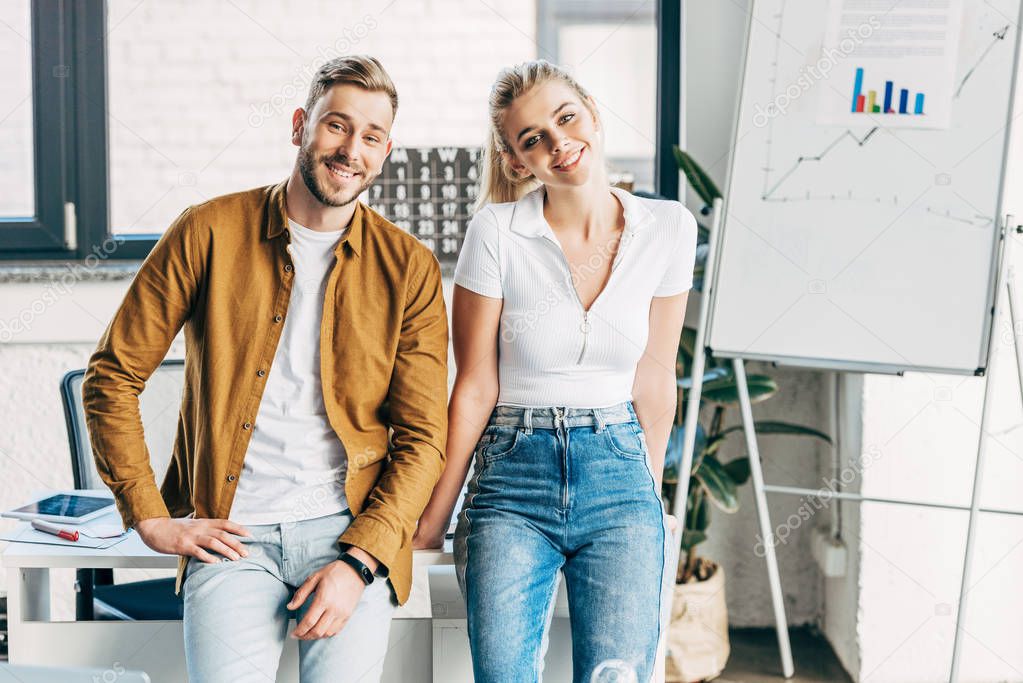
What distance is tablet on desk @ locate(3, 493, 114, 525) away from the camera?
1532 mm

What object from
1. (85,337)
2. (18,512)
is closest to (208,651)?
(18,512)

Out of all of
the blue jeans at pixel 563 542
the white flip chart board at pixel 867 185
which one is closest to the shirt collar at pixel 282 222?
the blue jeans at pixel 563 542

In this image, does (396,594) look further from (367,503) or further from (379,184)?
(379,184)

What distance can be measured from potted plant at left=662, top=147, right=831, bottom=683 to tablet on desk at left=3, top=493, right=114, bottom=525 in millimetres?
1335

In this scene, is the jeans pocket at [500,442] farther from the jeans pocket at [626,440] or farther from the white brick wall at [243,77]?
the white brick wall at [243,77]

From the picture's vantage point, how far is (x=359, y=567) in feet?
4.46

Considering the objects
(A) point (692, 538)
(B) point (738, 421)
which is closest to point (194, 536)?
(A) point (692, 538)

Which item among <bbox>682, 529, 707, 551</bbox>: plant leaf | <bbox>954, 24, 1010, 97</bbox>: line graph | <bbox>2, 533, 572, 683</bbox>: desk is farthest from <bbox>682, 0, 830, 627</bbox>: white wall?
<bbox>2, 533, 572, 683</bbox>: desk

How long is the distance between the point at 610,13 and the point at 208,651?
216cm

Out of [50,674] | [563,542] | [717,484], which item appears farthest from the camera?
[717,484]

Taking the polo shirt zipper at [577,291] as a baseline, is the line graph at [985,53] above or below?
above

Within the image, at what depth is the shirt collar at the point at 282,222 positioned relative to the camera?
1480 millimetres

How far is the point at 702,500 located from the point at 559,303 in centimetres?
116

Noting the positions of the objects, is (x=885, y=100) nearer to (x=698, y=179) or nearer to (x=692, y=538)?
(x=698, y=179)
